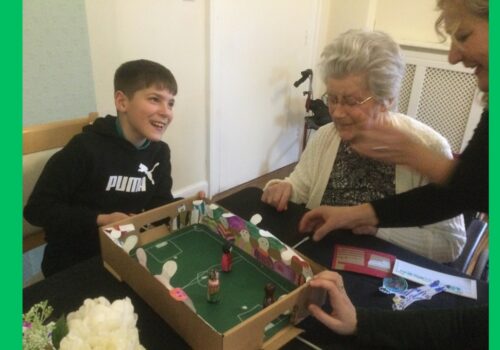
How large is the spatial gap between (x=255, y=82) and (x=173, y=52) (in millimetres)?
828

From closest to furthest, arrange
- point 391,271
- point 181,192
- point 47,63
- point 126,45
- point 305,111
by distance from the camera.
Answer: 1. point 391,271
2. point 47,63
3. point 126,45
4. point 181,192
5. point 305,111

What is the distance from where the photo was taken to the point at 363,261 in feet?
3.59

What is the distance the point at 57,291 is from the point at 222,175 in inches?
89.3

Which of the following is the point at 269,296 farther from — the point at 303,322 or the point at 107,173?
the point at 107,173

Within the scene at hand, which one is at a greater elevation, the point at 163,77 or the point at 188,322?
the point at 163,77

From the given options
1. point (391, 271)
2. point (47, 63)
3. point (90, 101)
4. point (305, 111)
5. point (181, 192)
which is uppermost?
point (47, 63)

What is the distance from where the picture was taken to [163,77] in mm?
1529

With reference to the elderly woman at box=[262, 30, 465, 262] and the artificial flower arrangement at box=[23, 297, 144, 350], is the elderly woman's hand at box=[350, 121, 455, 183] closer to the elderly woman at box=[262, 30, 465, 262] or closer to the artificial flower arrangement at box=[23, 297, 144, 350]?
the elderly woman at box=[262, 30, 465, 262]

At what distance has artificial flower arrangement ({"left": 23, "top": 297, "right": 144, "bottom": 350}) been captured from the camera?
1.72 feet

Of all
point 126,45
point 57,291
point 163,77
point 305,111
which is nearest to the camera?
point 57,291

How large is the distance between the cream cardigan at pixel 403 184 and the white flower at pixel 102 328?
94 cm

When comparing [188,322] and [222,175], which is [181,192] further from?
[188,322]

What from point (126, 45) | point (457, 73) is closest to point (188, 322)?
point (126, 45)

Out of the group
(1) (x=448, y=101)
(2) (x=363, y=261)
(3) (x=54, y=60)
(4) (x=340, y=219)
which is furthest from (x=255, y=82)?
(2) (x=363, y=261)
